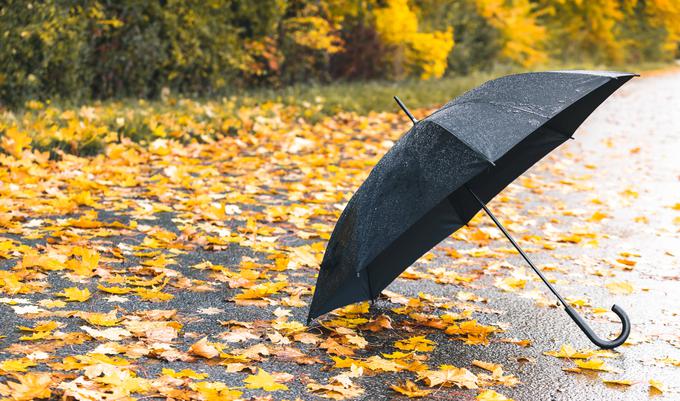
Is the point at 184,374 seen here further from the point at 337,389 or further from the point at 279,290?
the point at 279,290

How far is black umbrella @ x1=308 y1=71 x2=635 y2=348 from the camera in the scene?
3014 millimetres

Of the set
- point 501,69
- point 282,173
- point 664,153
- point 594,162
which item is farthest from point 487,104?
point 501,69

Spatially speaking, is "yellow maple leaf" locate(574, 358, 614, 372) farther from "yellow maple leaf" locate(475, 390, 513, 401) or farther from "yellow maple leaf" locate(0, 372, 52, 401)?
"yellow maple leaf" locate(0, 372, 52, 401)

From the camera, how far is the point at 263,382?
2959 millimetres

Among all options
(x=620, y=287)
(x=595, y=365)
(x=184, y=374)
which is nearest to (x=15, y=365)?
(x=184, y=374)

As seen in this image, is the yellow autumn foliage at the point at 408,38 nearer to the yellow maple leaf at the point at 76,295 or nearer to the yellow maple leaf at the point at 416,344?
the yellow maple leaf at the point at 76,295

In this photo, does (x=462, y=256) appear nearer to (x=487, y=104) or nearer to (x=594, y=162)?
(x=487, y=104)

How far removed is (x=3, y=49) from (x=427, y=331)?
6594 mm

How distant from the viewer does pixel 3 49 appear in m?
8.70

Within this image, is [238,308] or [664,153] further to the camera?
[664,153]

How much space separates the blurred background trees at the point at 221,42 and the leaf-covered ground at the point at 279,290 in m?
2.25

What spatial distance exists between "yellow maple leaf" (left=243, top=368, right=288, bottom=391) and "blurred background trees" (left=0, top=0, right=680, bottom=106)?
22.2 feet

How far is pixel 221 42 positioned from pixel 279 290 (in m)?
8.24

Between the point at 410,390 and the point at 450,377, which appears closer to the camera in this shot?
the point at 410,390
